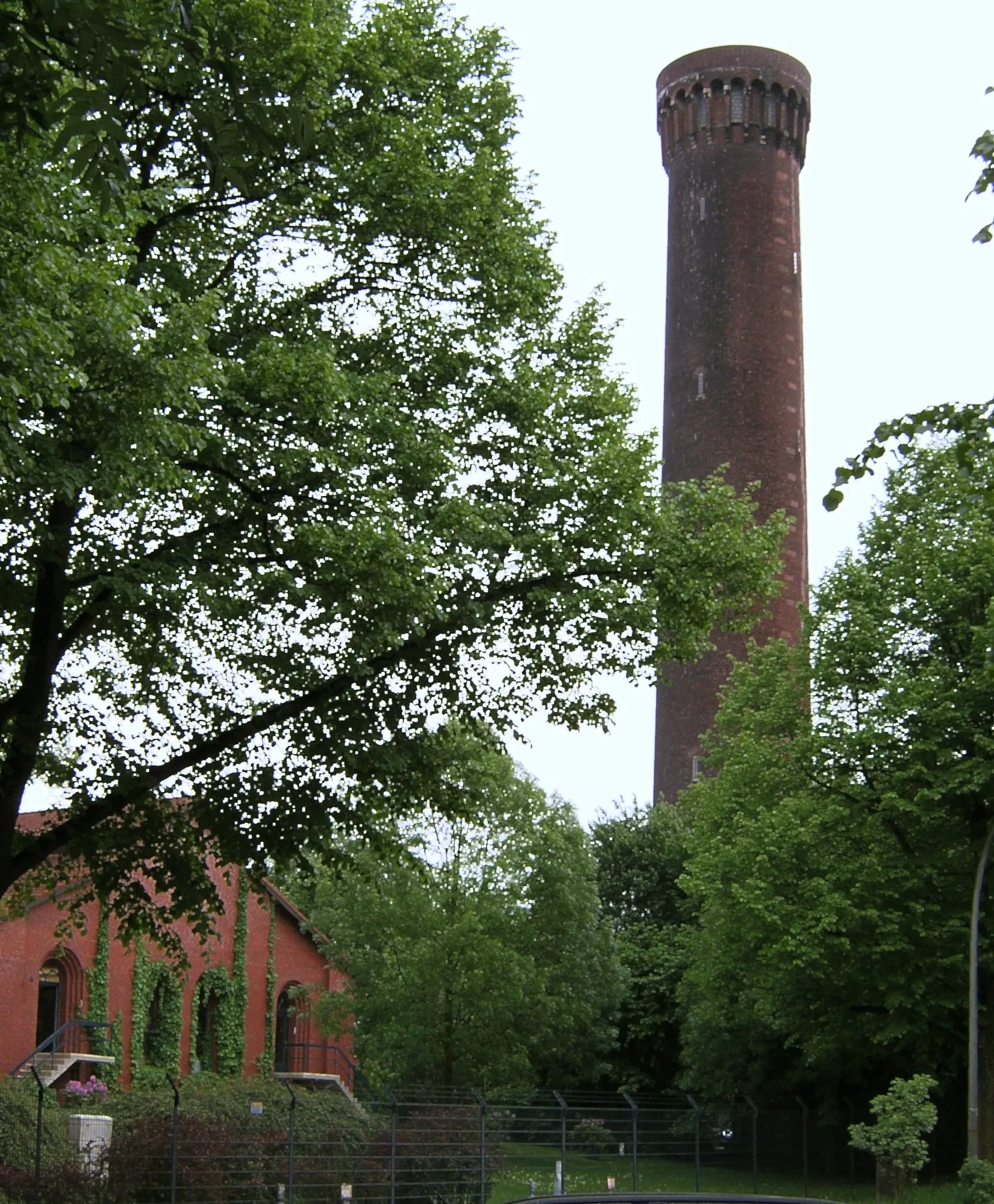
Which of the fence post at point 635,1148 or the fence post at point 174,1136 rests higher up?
the fence post at point 174,1136

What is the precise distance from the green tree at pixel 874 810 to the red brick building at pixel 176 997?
10879 millimetres

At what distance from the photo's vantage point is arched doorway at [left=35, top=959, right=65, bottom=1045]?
37.0 metres

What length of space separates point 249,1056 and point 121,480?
30.2 m

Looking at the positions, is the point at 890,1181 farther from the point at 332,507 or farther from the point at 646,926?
the point at 332,507

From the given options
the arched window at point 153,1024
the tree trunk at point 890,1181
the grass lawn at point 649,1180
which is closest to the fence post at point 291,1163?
the grass lawn at point 649,1180

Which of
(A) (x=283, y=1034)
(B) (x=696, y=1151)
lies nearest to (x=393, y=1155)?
(B) (x=696, y=1151)

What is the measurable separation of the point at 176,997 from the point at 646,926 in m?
16.6

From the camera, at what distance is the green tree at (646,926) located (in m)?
46.9

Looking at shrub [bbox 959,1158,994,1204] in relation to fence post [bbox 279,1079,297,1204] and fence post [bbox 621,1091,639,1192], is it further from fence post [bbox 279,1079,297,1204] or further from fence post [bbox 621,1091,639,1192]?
fence post [bbox 279,1079,297,1204]

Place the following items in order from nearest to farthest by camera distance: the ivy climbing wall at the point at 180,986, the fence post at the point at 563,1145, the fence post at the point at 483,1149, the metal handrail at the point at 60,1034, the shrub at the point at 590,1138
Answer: the fence post at the point at 483,1149, the fence post at the point at 563,1145, the shrub at the point at 590,1138, the metal handrail at the point at 60,1034, the ivy climbing wall at the point at 180,986

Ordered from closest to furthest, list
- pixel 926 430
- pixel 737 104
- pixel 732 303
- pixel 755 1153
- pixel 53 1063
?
pixel 926 430 → pixel 755 1153 → pixel 53 1063 → pixel 732 303 → pixel 737 104

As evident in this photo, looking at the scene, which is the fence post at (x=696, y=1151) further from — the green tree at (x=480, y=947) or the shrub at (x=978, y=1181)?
the shrub at (x=978, y=1181)

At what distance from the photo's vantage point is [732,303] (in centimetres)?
5959

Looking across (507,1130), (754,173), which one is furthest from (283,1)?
(754,173)
